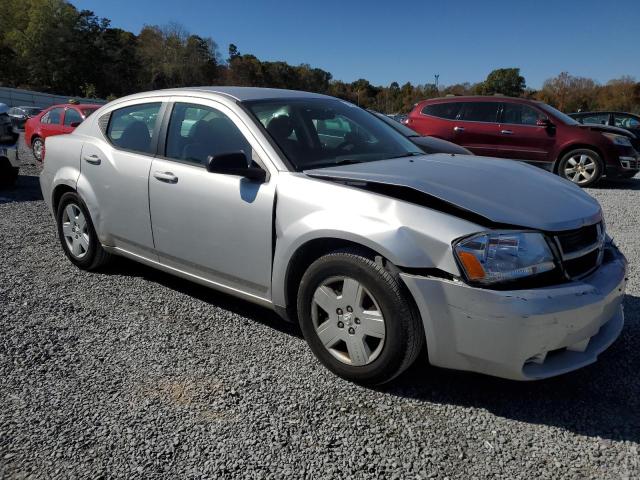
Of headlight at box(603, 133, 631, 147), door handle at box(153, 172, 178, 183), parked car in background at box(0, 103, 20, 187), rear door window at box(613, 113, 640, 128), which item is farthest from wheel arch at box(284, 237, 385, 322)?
rear door window at box(613, 113, 640, 128)

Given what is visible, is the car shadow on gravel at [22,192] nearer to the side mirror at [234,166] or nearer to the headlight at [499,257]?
the side mirror at [234,166]

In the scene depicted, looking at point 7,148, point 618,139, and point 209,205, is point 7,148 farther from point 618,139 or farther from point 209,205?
point 618,139

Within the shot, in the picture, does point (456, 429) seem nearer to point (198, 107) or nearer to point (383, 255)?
point (383, 255)

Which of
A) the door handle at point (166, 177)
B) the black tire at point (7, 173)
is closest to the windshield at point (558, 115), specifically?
the door handle at point (166, 177)

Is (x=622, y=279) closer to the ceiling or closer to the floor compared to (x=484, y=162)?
closer to the floor

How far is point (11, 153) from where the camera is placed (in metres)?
8.87

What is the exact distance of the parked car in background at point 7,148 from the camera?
870 centimetres

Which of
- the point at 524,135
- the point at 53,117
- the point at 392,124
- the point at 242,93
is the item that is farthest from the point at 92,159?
the point at 53,117

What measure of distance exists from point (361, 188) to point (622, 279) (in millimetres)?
1449

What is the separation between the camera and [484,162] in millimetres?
3369

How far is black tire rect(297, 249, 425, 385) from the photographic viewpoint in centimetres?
251

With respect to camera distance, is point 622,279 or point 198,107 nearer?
point 622,279

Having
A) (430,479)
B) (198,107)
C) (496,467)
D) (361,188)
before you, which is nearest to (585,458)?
(496,467)

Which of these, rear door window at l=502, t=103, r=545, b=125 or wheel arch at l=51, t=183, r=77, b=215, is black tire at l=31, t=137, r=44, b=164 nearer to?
wheel arch at l=51, t=183, r=77, b=215
